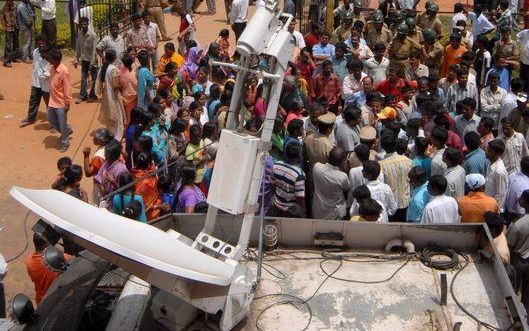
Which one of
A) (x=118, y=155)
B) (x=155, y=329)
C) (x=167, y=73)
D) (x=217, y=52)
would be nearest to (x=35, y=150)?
(x=167, y=73)

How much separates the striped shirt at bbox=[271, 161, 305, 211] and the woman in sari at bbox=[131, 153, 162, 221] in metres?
1.33

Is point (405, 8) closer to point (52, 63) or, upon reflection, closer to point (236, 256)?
point (52, 63)

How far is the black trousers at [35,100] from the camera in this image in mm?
11945

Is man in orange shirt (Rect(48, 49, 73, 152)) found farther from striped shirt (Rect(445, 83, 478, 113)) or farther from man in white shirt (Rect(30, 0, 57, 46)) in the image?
striped shirt (Rect(445, 83, 478, 113))

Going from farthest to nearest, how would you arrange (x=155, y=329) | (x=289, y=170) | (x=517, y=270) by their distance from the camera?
1. (x=289, y=170)
2. (x=517, y=270)
3. (x=155, y=329)

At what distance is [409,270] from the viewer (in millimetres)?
5754

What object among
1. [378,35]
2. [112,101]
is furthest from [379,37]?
[112,101]

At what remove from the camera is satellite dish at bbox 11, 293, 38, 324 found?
4.59 meters

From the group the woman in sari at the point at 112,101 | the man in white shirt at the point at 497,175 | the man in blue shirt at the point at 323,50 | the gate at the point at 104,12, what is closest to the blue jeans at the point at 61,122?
the woman in sari at the point at 112,101

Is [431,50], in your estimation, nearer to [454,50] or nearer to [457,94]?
[454,50]

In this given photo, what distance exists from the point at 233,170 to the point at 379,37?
9.09m

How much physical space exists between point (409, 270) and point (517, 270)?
1791mm

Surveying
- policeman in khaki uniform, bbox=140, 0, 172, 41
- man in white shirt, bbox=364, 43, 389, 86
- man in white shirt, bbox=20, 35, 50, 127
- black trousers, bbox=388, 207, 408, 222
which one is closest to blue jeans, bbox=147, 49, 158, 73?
policeman in khaki uniform, bbox=140, 0, 172, 41

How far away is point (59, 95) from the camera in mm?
11188
